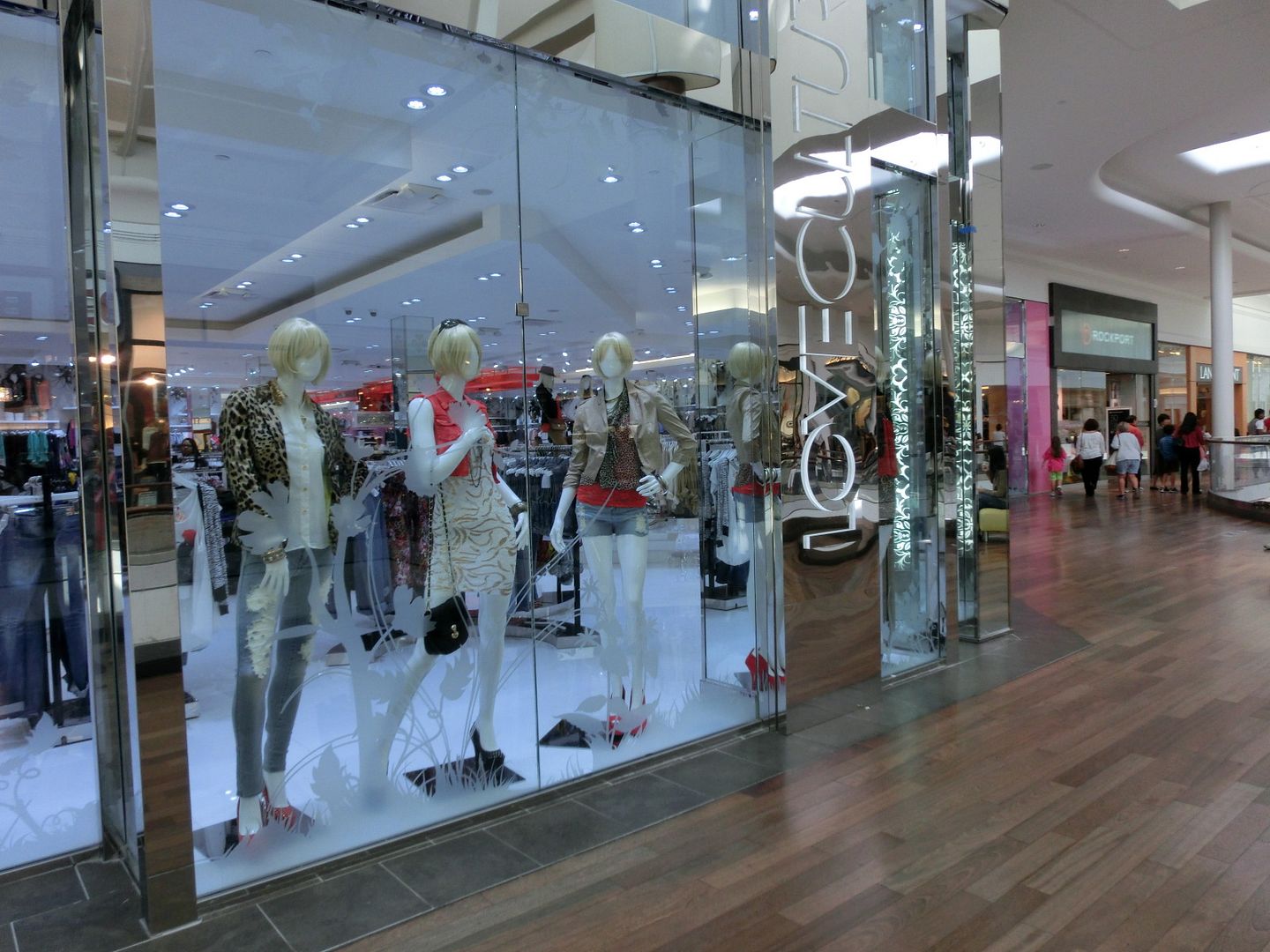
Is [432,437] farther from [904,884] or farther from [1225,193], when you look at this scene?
[1225,193]

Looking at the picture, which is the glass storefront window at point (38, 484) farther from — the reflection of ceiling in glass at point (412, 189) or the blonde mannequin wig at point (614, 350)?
the blonde mannequin wig at point (614, 350)

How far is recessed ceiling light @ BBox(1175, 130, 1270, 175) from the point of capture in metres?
9.77

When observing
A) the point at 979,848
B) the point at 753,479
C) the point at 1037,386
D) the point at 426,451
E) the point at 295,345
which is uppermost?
the point at 1037,386

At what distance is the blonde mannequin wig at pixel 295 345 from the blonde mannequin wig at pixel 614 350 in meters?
0.95

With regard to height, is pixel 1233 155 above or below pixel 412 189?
above

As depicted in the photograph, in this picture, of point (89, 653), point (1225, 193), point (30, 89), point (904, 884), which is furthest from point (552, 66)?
point (1225, 193)

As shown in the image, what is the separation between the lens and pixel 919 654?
4.40m

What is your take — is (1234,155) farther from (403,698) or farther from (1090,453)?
(403,698)

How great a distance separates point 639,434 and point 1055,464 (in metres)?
13.0

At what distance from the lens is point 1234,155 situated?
10.2 m

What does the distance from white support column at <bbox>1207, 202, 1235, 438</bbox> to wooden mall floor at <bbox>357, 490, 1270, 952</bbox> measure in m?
10.1

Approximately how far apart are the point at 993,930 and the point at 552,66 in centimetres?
292

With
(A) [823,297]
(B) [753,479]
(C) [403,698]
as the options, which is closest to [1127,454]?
(A) [823,297]

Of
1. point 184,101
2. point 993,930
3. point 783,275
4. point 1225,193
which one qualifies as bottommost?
point 993,930
